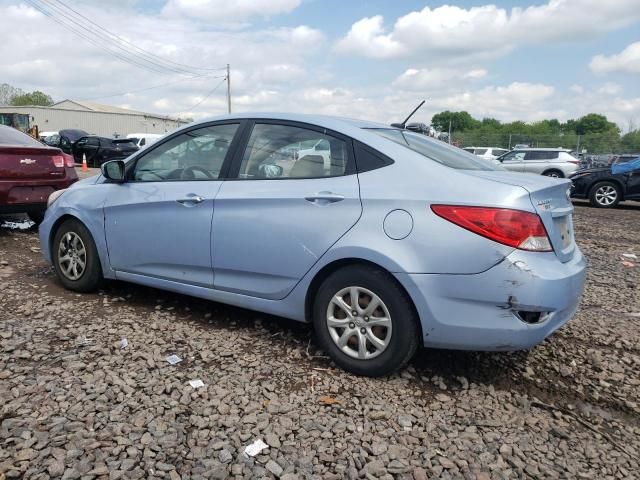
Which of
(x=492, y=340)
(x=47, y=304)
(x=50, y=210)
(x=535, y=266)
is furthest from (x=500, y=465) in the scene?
(x=50, y=210)

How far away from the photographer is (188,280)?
3.87m

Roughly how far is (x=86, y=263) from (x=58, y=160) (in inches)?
126

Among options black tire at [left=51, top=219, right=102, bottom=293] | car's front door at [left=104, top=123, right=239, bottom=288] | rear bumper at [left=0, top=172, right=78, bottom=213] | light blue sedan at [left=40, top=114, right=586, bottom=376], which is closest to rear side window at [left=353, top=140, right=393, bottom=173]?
light blue sedan at [left=40, top=114, right=586, bottom=376]

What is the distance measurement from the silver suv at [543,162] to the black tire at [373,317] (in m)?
16.7

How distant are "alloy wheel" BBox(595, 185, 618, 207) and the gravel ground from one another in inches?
399

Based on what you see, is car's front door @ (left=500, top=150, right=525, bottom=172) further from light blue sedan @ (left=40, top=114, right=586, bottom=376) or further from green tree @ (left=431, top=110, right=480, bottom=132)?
green tree @ (left=431, top=110, right=480, bottom=132)

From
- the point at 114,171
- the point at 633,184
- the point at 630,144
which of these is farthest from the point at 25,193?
the point at 630,144

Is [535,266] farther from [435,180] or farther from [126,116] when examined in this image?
[126,116]

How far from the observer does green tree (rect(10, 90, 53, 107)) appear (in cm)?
9222

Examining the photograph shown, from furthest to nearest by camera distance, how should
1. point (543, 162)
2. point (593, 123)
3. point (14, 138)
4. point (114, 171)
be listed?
1. point (593, 123)
2. point (543, 162)
3. point (14, 138)
4. point (114, 171)

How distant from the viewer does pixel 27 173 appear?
6.67m

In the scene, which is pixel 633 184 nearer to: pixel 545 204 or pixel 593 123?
pixel 545 204

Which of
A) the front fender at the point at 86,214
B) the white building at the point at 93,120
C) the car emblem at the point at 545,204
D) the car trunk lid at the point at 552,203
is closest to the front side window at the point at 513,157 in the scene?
the car trunk lid at the point at 552,203

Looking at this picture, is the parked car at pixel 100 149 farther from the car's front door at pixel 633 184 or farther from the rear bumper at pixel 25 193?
the car's front door at pixel 633 184
